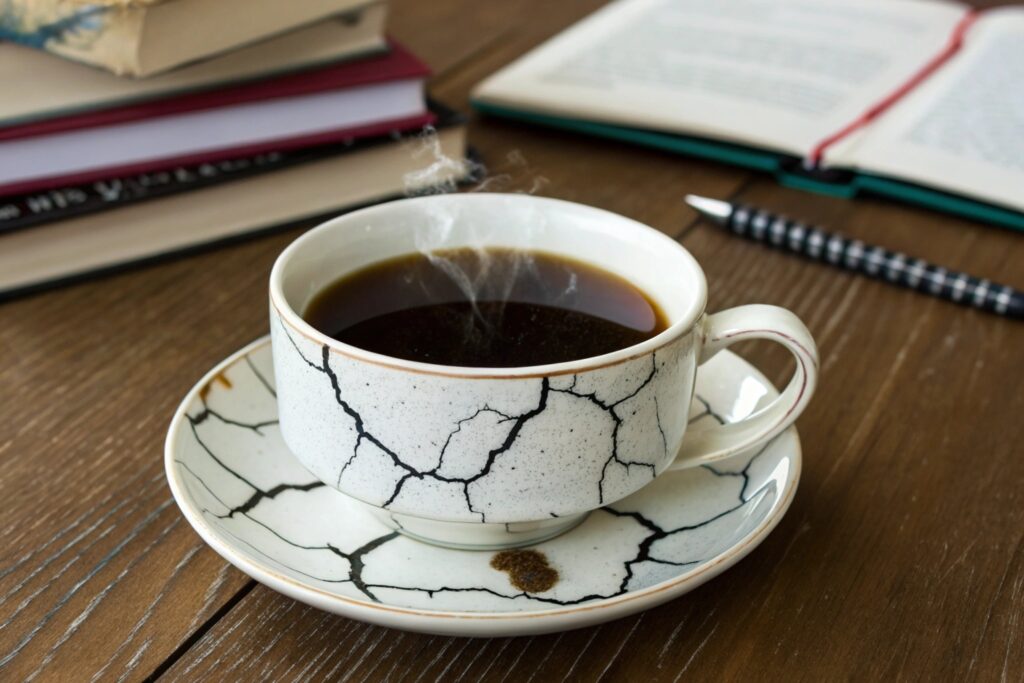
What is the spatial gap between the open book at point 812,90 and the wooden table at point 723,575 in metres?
0.06

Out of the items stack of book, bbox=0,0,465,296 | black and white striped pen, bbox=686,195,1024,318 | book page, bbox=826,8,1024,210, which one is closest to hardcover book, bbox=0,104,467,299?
stack of book, bbox=0,0,465,296

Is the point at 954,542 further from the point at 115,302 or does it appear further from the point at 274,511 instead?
the point at 115,302

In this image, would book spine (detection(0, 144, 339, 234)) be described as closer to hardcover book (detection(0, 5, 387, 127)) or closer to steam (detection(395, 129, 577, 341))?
hardcover book (detection(0, 5, 387, 127))

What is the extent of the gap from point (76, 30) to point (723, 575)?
556 millimetres

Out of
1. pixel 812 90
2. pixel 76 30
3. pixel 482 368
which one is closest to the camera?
pixel 482 368

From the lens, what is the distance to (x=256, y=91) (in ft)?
2.55

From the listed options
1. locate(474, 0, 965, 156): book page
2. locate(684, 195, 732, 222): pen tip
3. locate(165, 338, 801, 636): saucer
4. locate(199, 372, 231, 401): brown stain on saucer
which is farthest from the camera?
locate(474, 0, 965, 156): book page

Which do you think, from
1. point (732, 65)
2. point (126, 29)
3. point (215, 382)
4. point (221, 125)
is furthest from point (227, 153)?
point (732, 65)

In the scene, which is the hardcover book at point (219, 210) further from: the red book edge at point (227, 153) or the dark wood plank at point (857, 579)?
the dark wood plank at point (857, 579)

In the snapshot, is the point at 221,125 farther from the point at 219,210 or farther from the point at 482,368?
the point at 482,368

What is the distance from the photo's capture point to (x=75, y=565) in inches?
19.0

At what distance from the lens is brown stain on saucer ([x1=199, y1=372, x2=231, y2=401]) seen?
529mm

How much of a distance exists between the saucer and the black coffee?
82 millimetres

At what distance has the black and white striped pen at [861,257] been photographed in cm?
73
